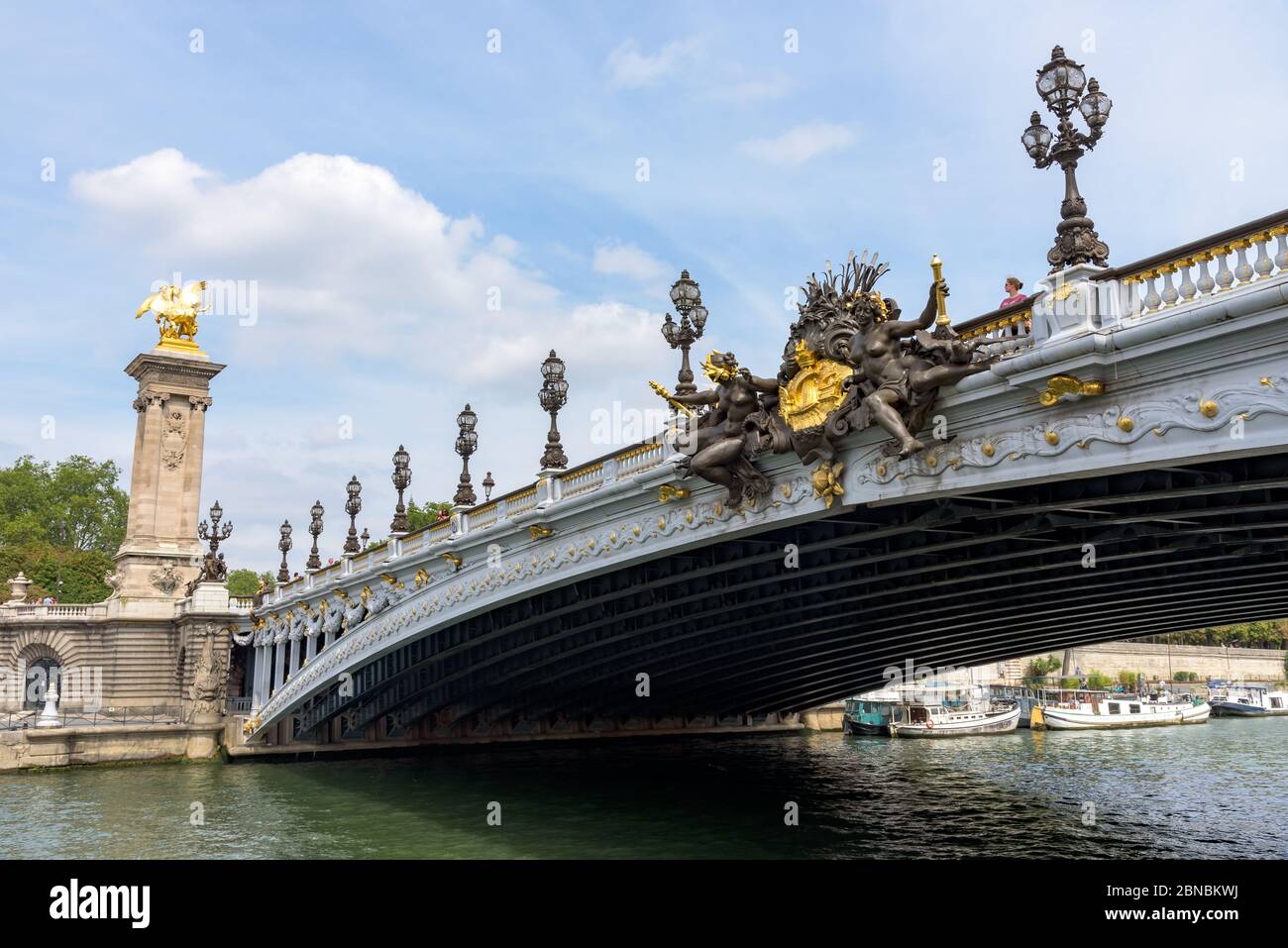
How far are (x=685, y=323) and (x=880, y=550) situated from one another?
236 inches

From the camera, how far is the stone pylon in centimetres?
6088

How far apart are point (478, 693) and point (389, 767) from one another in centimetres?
437

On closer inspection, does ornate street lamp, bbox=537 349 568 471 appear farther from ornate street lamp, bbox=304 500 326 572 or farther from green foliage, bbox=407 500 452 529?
green foliage, bbox=407 500 452 529

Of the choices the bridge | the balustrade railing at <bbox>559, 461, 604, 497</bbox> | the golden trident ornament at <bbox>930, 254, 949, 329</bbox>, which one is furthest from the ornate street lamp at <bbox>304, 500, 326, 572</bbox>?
the golden trident ornament at <bbox>930, 254, 949, 329</bbox>

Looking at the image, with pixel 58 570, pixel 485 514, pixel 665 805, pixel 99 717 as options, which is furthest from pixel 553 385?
pixel 58 570

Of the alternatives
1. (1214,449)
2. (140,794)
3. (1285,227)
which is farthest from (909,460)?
(140,794)

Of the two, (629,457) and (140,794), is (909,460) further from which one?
(140,794)

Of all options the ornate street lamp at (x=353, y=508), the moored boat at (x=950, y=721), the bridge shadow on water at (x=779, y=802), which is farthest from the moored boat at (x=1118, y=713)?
the ornate street lamp at (x=353, y=508)

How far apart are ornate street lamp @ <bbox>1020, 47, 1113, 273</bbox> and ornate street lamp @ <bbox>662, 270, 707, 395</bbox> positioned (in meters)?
7.78

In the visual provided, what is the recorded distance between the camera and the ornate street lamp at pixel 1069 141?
43.7ft

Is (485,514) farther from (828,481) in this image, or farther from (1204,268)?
(1204,268)

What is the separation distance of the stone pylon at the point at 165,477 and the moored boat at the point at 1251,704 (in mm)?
71612

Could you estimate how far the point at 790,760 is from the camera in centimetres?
4338

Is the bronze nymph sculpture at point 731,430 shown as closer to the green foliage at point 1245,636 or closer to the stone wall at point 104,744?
the stone wall at point 104,744
